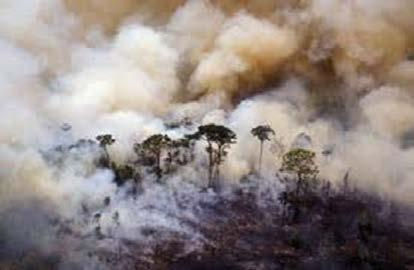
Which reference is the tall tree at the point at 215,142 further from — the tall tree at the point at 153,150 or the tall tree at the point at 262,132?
the tall tree at the point at 153,150

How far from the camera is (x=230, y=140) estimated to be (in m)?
171

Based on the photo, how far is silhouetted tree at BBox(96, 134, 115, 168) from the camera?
166 m

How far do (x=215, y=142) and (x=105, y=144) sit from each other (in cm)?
1749

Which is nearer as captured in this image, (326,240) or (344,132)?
(326,240)

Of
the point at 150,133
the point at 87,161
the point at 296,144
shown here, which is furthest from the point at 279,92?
the point at 87,161

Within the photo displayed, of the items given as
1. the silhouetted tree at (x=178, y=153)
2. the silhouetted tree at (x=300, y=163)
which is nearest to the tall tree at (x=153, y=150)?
the silhouetted tree at (x=178, y=153)

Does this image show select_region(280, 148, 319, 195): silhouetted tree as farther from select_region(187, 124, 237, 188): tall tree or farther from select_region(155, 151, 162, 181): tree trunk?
select_region(155, 151, 162, 181): tree trunk

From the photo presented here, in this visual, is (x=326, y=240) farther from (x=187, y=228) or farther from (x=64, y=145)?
(x=64, y=145)

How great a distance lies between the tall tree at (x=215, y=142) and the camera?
16925 centimetres

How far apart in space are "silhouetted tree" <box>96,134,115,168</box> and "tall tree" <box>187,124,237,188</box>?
12803 mm

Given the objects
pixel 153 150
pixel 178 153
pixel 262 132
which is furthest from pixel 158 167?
pixel 262 132

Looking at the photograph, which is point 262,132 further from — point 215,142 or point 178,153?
point 178,153

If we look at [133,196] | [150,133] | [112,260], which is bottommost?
[112,260]

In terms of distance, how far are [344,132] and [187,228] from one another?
34870 millimetres
